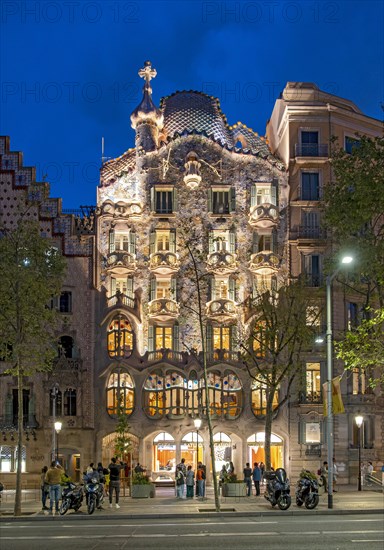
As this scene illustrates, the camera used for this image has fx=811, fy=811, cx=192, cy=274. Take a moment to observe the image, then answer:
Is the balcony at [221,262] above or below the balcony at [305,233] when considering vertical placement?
below

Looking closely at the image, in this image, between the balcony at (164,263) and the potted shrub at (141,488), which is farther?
the balcony at (164,263)

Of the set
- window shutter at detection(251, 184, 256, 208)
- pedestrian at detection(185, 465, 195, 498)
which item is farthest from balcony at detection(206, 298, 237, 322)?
pedestrian at detection(185, 465, 195, 498)

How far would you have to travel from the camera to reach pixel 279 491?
3200 centimetres

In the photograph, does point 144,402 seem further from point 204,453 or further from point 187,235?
point 187,235

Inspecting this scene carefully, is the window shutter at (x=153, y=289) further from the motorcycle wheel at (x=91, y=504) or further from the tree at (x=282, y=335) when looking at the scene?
the motorcycle wheel at (x=91, y=504)

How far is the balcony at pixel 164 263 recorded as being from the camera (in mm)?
53531

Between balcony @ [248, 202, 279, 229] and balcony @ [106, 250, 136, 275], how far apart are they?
8.45m

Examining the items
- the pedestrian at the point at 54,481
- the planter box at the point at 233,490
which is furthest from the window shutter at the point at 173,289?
the pedestrian at the point at 54,481

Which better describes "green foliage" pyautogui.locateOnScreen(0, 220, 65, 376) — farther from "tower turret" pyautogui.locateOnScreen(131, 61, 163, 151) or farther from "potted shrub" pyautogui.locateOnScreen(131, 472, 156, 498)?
"tower turret" pyautogui.locateOnScreen(131, 61, 163, 151)

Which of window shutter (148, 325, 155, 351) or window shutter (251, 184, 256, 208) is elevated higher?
window shutter (251, 184, 256, 208)

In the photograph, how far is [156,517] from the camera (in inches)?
1183

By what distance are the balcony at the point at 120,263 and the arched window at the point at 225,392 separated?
883 cm

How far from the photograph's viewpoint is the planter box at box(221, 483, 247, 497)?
37.9m

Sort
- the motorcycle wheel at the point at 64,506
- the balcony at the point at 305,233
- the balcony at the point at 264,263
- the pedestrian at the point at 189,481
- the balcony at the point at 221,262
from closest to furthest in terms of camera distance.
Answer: the motorcycle wheel at the point at 64,506 → the pedestrian at the point at 189,481 → the balcony at the point at 264,263 → the balcony at the point at 221,262 → the balcony at the point at 305,233
